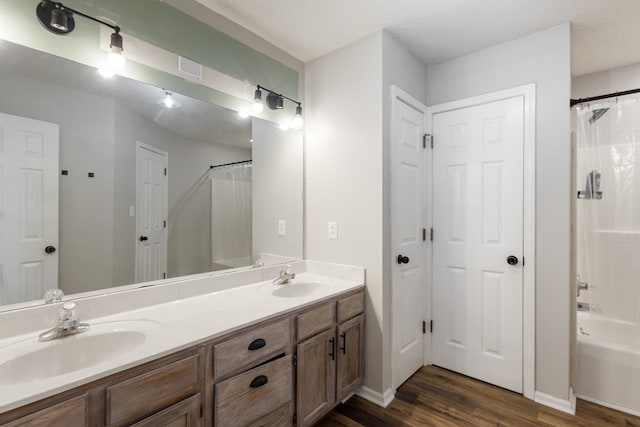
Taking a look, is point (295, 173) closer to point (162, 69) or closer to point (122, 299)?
point (162, 69)

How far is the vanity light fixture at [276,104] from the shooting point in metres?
2.06

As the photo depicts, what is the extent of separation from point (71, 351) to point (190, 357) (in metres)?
0.46

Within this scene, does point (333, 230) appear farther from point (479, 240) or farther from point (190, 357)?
point (190, 357)

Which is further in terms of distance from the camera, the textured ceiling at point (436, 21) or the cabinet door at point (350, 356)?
the cabinet door at point (350, 356)

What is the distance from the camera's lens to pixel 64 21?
1302 millimetres

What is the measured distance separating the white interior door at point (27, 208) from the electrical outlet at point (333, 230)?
5.19ft

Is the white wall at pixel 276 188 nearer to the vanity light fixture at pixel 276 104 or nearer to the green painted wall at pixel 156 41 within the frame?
the vanity light fixture at pixel 276 104

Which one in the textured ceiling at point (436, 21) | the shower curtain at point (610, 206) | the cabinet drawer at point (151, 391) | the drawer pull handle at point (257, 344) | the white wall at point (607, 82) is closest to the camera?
the cabinet drawer at point (151, 391)

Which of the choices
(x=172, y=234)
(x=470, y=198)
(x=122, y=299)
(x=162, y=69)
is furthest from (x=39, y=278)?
(x=470, y=198)

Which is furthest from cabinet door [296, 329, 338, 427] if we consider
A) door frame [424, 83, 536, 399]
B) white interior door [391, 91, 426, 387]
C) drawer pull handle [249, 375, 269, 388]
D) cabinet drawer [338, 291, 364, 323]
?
door frame [424, 83, 536, 399]

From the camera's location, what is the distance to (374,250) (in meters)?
2.04

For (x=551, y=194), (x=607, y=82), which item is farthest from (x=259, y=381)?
(x=607, y=82)

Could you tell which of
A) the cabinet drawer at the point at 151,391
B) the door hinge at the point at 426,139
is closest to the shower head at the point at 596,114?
the door hinge at the point at 426,139

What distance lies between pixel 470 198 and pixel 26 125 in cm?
267
